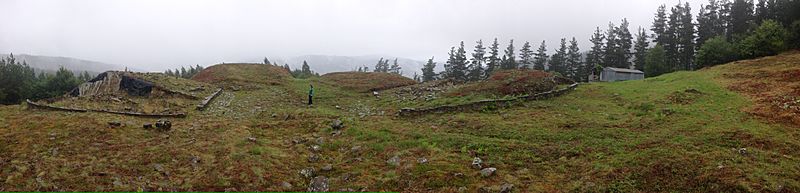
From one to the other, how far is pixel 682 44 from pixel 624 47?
9.00 metres

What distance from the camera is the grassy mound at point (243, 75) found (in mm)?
45062

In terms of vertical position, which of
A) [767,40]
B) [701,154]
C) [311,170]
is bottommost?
[311,170]

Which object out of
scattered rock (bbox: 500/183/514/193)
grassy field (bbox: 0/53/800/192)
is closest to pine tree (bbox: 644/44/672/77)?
grassy field (bbox: 0/53/800/192)

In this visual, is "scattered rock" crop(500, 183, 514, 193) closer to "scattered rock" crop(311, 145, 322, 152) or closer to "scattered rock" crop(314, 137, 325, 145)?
"scattered rock" crop(311, 145, 322, 152)

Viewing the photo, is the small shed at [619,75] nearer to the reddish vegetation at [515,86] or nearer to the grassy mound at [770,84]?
the grassy mound at [770,84]

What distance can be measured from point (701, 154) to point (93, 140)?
73.1 ft

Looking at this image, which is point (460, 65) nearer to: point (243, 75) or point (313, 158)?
point (243, 75)

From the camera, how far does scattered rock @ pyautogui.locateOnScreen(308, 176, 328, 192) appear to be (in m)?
13.5

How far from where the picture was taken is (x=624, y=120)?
21641mm

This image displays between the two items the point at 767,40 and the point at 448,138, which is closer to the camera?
the point at 448,138

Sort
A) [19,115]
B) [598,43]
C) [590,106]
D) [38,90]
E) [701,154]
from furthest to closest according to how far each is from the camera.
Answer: [598,43]
[38,90]
[590,106]
[19,115]
[701,154]

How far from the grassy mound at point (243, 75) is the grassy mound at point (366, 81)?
5.85 m

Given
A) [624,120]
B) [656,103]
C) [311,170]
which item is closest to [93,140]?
[311,170]

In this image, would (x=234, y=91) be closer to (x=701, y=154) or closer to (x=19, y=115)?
(x=19, y=115)
